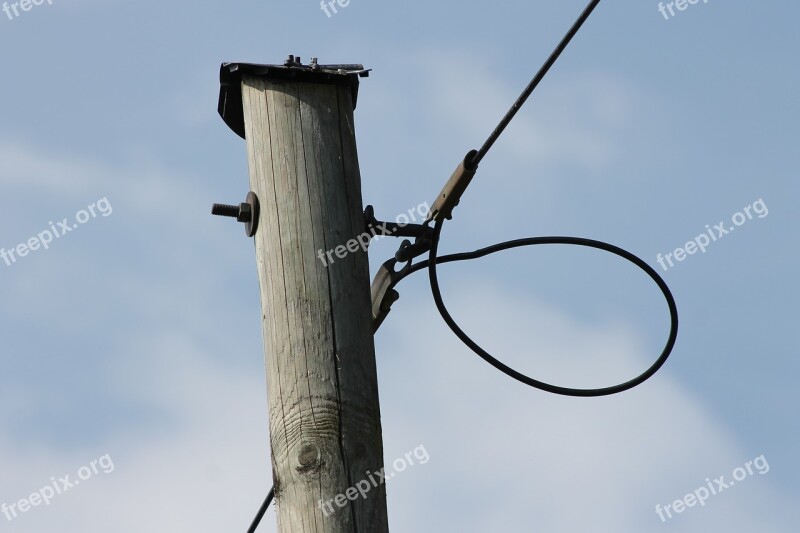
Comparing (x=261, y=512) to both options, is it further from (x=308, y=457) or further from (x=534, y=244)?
(x=534, y=244)

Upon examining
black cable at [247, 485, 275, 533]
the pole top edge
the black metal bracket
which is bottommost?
black cable at [247, 485, 275, 533]

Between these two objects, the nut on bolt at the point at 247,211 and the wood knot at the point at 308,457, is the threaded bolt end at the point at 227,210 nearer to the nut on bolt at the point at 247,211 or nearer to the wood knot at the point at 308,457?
the nut on bolt at the point at 247,211

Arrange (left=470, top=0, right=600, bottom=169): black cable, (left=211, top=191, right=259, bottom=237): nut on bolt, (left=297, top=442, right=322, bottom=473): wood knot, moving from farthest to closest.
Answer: (left=470, top=0, right=600, bottom=169): black cable, (left=211, top=191, right=259, bottom=237): nut on bolt, (left=297, top=442, right=322, bottom=473): wood knot

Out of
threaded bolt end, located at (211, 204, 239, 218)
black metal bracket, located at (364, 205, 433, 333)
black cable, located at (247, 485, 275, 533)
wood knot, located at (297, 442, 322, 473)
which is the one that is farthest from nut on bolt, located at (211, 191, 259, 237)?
black cable, located at (247, 485, 275, 533)

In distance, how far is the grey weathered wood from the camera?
2.81 m

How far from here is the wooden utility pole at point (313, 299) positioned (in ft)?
9.23

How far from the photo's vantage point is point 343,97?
10.5 feet

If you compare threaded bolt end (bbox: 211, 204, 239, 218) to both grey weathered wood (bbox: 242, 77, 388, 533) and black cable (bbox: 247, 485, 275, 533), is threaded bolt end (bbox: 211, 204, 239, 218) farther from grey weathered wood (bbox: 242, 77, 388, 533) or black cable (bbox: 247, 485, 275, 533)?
black cable (bbox: 247, 485, 275, 533)

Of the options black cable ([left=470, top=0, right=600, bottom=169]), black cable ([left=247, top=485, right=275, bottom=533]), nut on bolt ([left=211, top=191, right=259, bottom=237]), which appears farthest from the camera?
black cable ([left=247, top=485, right=275, bottom=533])

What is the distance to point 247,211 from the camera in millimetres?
3135

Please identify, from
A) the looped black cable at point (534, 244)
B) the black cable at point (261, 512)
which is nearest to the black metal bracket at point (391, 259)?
the looped black cable at point (534, 244)

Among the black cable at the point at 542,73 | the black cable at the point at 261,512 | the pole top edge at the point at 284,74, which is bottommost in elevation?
the black cable at the point at 261,512

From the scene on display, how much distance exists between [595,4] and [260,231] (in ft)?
4.08

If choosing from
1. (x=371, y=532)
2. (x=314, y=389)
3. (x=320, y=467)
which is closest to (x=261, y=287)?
(x=314, y=389)
